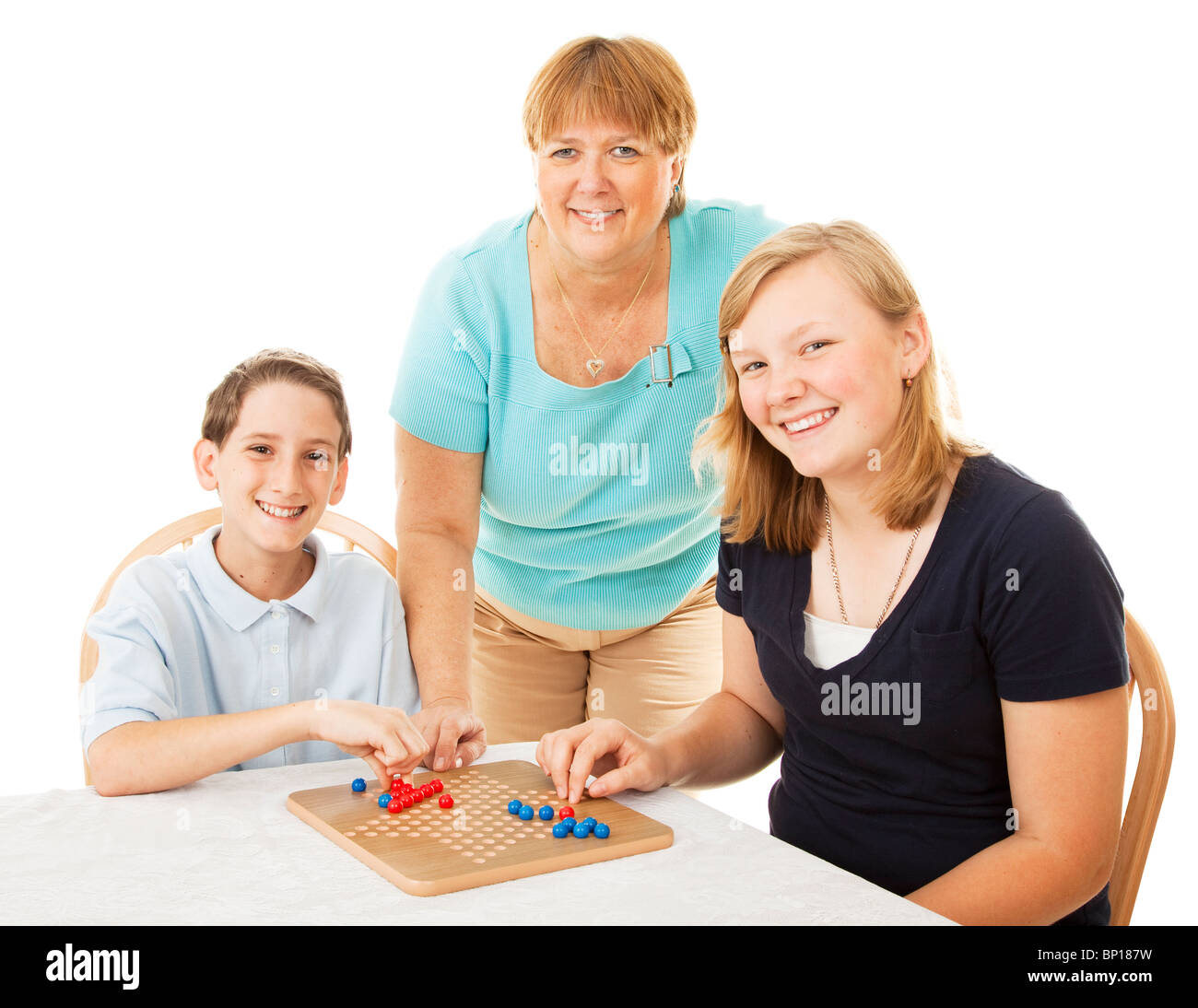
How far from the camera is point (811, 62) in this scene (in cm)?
331

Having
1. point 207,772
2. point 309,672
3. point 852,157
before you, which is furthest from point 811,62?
point 207,772

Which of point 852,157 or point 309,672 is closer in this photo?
point 309,672

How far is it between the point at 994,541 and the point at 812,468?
23cm

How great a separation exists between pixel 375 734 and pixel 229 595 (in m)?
0.42

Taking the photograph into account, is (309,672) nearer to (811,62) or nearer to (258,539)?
(258,539)

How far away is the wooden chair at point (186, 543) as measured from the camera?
1741 millimetres

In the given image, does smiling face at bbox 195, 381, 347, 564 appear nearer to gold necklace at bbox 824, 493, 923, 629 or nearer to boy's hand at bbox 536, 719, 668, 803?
boy's hand at bbox 536, 719, 668, 803

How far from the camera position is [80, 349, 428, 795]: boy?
5.05ft

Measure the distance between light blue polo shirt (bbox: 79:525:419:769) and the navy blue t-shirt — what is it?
63 cm

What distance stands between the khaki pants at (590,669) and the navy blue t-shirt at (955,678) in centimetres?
65

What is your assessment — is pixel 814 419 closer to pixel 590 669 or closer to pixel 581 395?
pixel 581 395

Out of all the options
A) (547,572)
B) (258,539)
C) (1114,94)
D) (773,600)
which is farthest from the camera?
(1114,94)

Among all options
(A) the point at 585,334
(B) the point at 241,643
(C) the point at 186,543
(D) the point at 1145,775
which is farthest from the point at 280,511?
(D) the point at 1145,775

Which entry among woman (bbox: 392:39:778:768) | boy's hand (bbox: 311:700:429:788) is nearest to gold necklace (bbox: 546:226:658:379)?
woman (bbox: 392:39:778:768)
